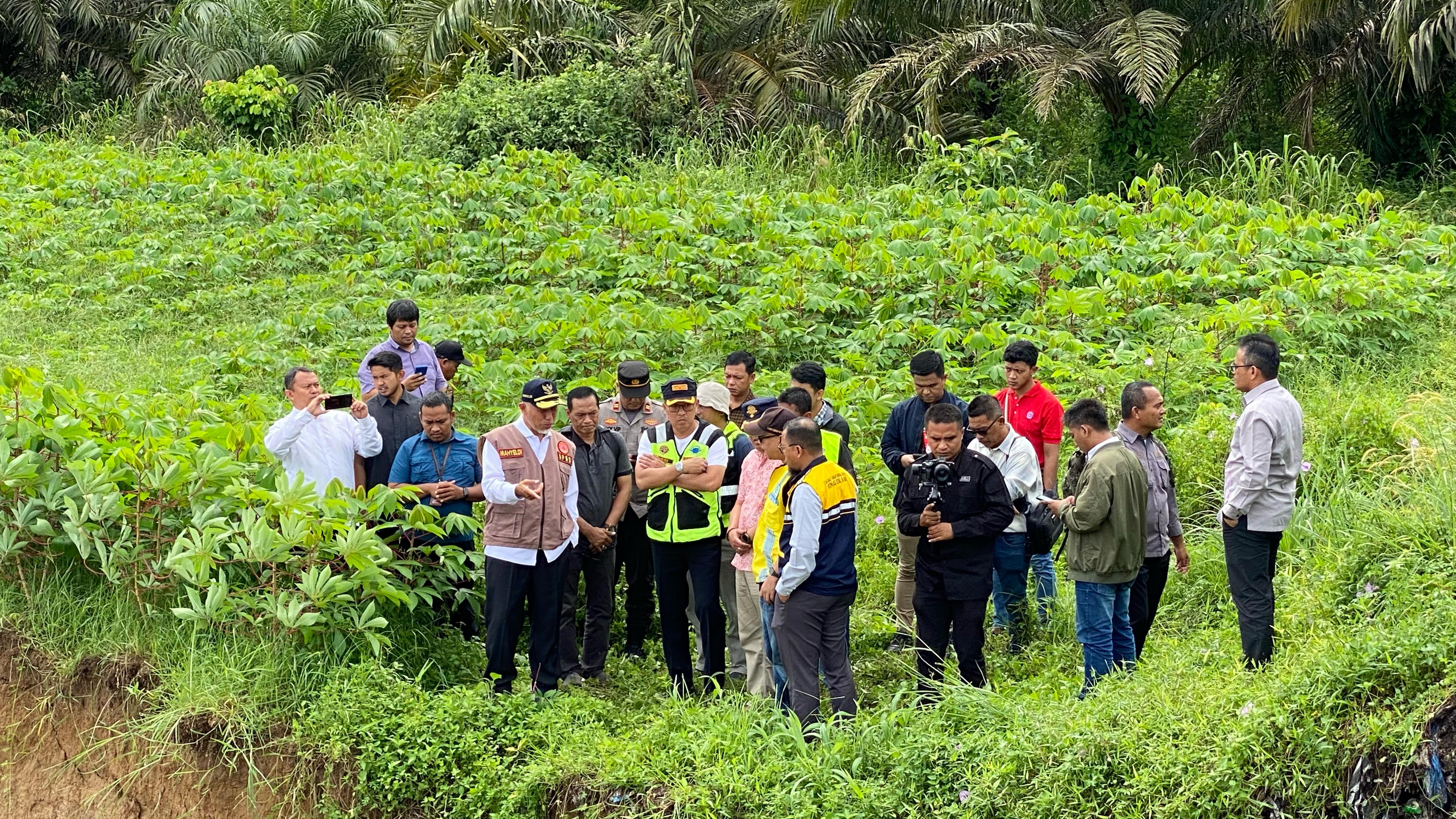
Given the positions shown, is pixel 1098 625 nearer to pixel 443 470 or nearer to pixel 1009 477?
pixel 1009 477

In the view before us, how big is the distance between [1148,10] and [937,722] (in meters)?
11.7

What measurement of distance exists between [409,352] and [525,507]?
238cm

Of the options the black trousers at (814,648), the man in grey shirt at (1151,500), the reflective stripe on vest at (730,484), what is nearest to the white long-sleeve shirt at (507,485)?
the reflective stripe on vest at (730,484)

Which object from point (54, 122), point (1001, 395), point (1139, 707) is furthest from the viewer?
point (54, 122)

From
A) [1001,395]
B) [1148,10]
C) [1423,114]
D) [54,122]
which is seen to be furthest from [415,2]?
[1001,395]

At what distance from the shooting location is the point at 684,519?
268 inches

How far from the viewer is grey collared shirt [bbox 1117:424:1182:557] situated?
6.45m

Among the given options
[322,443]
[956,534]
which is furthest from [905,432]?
[322,443]

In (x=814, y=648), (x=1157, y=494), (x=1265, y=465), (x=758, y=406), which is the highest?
(x=1265, y=465)

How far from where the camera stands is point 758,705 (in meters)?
6.16

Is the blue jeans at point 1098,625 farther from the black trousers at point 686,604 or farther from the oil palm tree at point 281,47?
the oil palm tree at point 281,47

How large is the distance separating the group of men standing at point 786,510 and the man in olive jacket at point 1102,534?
0.01 m

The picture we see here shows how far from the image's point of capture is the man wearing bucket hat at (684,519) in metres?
6.78

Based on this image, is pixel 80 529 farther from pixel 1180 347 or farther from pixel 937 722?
pixel 1180 347
